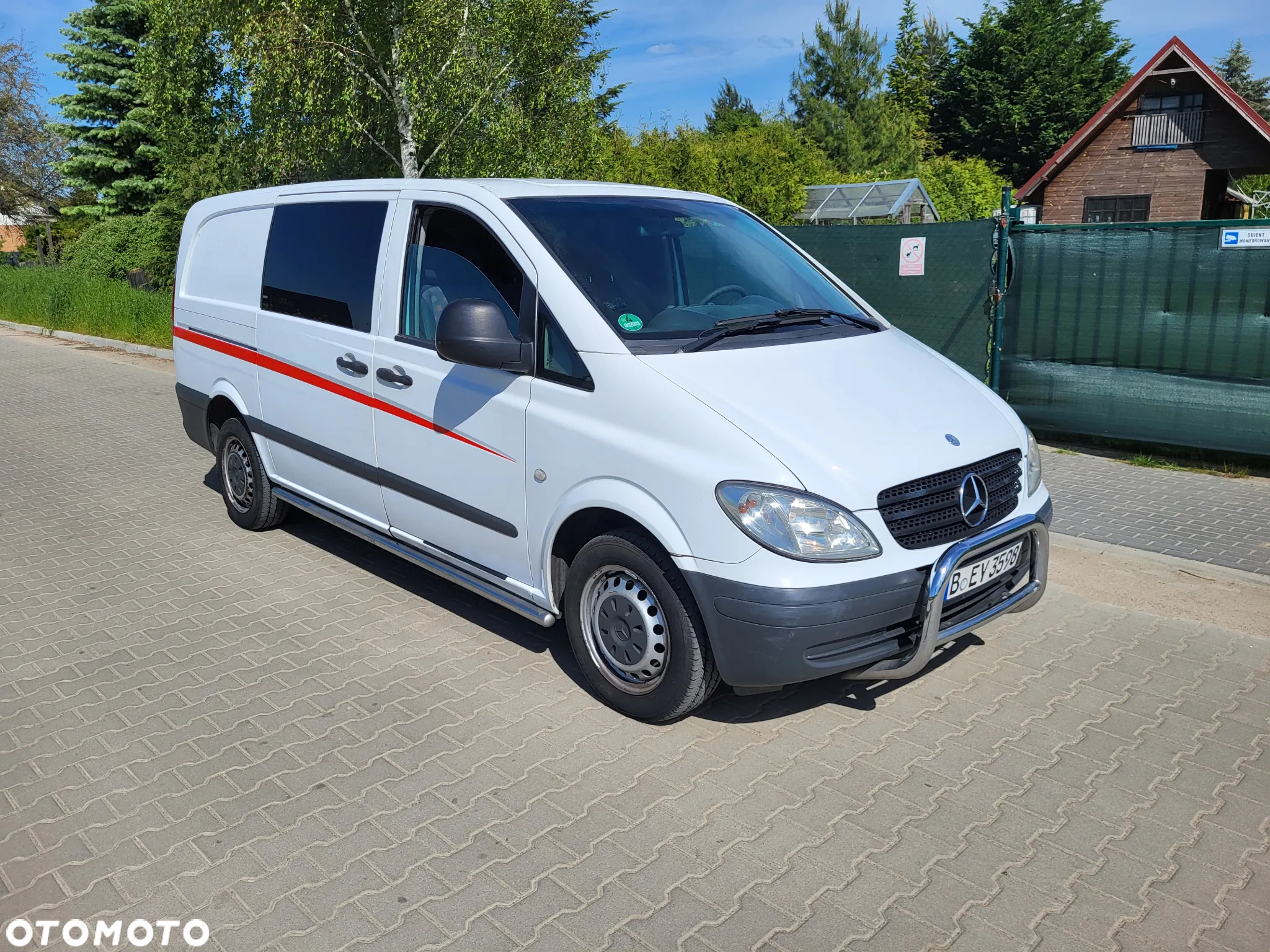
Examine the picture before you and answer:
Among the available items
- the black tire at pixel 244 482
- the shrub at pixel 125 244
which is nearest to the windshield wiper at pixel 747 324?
the black tire at pixel 244 482

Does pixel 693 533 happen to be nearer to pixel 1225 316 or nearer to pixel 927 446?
pixel 927 446

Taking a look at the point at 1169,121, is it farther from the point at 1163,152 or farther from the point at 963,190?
the point at 963,190

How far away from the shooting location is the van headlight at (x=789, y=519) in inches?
135

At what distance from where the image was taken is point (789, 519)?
11.3 feet

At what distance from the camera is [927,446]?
375 centimetres

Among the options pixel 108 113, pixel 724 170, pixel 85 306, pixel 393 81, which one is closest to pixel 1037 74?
pixel 724 170

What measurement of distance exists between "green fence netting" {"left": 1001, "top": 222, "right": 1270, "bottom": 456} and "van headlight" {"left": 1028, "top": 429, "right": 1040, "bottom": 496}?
4451mm

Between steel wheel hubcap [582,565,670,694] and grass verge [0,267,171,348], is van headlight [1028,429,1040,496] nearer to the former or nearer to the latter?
steel wheel hubcap [582,565,670,694]

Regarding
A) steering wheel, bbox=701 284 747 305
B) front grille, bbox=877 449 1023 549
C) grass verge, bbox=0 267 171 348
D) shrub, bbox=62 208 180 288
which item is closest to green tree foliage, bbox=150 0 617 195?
grass verge, bbox=0 267 171 348

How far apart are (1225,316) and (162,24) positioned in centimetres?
1745

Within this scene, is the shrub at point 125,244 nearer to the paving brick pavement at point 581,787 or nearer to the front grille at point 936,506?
the paving brick pavement at point 581,787

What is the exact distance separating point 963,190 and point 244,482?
41.5 metres

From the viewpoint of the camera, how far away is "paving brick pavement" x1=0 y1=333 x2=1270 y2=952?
2.94 m

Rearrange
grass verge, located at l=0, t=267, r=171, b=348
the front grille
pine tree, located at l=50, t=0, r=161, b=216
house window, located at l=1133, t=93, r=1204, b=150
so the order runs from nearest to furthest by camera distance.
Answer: the front grille → grass verge, located at l=0, t=267, r=171, b=348 → pine tree, located at l=50, t=0, r=161, b=216 → house window, located at l=1133, t=93, r=1204, b=150
